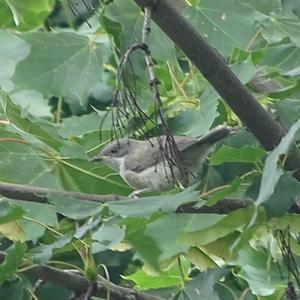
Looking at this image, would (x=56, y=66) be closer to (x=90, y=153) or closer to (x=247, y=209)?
(x=90, y=153)

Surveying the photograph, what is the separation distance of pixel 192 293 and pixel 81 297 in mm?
219

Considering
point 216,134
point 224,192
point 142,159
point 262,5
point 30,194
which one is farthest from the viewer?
point 142,159

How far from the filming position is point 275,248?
7.39ft

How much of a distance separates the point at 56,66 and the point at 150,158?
0.57 meters

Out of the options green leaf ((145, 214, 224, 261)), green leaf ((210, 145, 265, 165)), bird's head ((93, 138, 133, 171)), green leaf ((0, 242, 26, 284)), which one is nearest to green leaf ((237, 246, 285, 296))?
green leaf ((145, 214, 224, 261))

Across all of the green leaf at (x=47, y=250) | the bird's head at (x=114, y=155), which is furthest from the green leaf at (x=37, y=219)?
the bird's head at (x=114, y=155)

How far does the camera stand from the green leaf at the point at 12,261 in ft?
6.13

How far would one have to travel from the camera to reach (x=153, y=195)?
2.17m

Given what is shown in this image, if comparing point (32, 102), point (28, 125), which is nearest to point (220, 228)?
point (28, 125)

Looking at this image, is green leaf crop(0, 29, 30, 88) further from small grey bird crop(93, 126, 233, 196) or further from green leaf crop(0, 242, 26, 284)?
green leaf crop(0, 242, 26, 284)

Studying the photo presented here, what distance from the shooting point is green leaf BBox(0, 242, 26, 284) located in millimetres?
1869

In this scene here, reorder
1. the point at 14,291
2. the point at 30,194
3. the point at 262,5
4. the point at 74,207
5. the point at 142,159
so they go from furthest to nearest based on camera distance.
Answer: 1. the point at 142,159
2. the point at 262,5
3. the point at 14,291
4. the point at 30,194
5. the point at 74,207

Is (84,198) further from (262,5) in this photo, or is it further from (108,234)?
(262,5)

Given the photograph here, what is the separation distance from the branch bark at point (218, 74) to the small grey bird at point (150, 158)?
289mm
